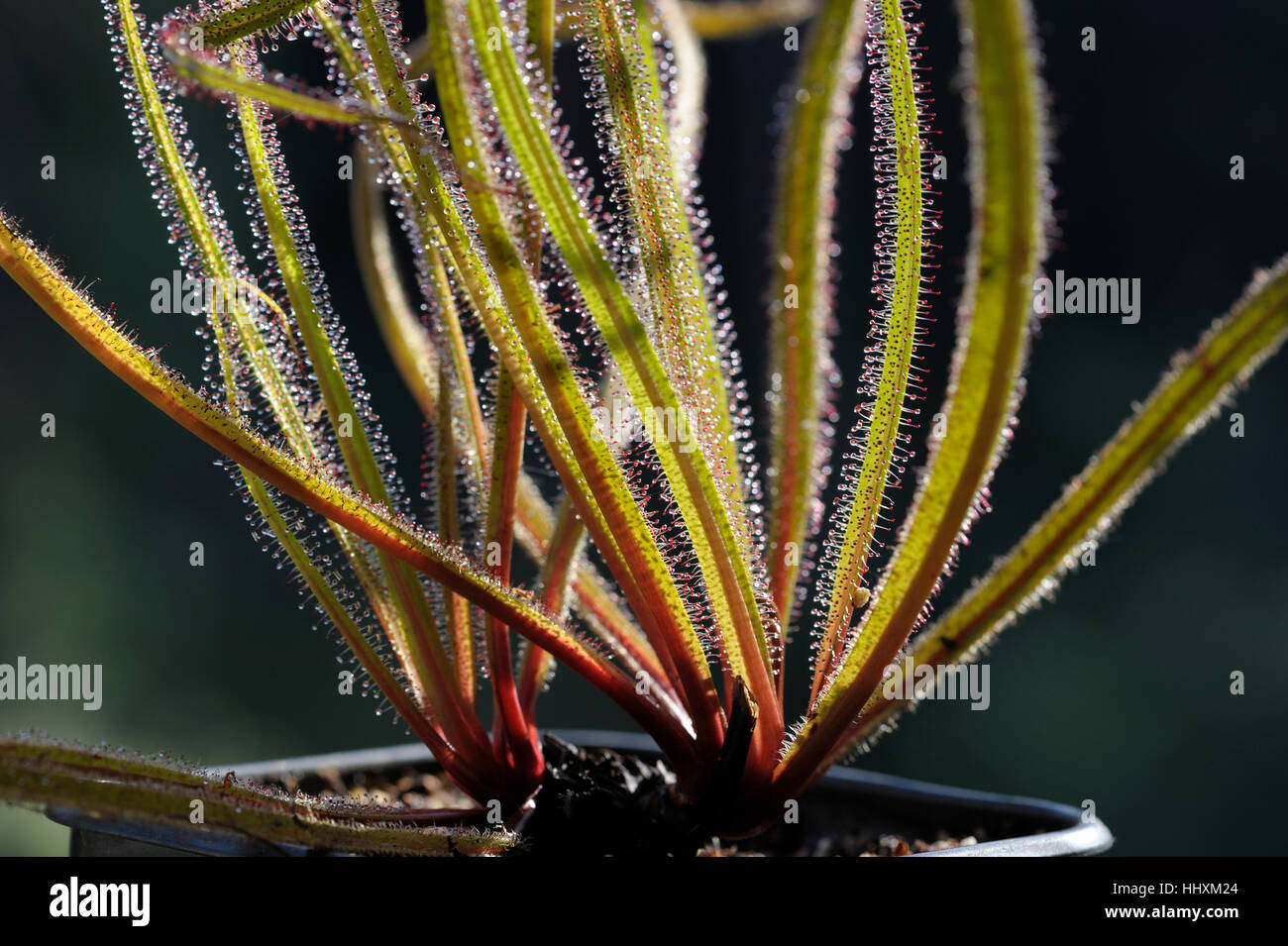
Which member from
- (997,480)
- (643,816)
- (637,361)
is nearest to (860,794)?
(643,816)

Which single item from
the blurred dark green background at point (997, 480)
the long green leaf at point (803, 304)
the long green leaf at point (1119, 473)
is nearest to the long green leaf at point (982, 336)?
the long green leaf at point (1119, 473)

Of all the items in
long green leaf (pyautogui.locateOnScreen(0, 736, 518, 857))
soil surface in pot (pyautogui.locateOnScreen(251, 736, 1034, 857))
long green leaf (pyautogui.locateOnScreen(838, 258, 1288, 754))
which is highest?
long green leaf (pyautogui.locateOnScreen(838, 258, 1288, 754))

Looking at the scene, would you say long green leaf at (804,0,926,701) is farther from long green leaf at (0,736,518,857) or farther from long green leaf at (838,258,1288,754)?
long green leaf at (0,736,518,857)

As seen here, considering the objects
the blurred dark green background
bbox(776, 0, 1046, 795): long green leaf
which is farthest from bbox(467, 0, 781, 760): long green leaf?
the blurred dark green background

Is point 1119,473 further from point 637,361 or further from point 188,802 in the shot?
point 188,802
